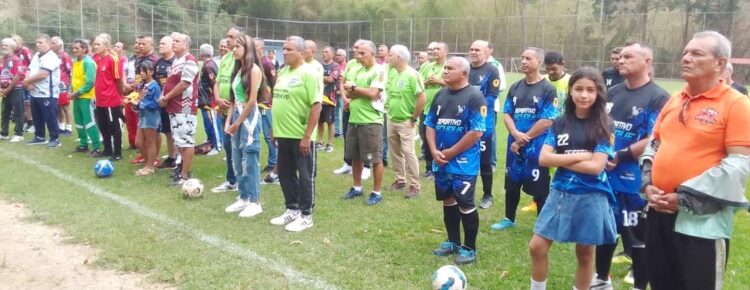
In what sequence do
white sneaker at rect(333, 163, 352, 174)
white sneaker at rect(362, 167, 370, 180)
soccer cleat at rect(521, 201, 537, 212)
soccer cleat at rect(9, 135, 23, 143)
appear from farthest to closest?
soccer cleat at rect(9, 135, 23, 143) < white sneaker at rect(333, 163, 352, 174) < white sneaker at rect(362, 167, 370, 180) < soccer cleat at rect(521, 201, 537, 212)

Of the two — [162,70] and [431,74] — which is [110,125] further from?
[431,74]

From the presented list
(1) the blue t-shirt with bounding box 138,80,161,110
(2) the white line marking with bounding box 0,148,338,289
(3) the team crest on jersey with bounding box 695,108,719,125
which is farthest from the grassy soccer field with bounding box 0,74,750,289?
(3) the team crest on jersey with bounding box 695,108,719,125

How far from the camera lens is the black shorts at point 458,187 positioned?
482 cm

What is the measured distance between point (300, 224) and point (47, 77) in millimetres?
7345

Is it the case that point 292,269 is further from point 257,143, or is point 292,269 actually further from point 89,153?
point 89,153

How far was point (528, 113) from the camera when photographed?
5699 millimetres

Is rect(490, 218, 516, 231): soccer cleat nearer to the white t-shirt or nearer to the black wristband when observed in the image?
the black wristband

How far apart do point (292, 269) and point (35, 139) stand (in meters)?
8.65

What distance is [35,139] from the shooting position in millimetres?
11008

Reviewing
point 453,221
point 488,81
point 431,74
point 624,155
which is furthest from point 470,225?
point 431,74

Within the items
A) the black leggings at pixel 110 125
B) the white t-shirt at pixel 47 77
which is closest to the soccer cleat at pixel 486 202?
the black leggings at pixel 110 125

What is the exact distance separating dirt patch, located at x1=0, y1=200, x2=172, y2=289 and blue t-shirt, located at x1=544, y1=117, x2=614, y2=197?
306cm

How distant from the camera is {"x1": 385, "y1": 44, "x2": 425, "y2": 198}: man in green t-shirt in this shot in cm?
744

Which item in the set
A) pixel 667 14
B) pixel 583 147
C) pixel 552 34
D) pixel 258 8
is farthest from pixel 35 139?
pixel 258 8
